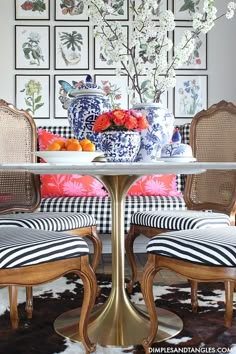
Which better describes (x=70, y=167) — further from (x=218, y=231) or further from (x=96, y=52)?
(x=96, y=52)

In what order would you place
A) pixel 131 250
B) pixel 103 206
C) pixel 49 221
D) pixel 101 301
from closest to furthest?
pixel 49 221 < pixel 101 301 < pixel 131 250 < pixel 103 206

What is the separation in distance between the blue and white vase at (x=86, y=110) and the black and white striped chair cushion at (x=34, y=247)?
0.52 m

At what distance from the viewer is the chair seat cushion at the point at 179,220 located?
2.01 m

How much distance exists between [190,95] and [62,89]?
1206 millimetres

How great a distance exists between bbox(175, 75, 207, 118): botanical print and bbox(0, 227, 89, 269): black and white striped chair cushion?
9.15ft

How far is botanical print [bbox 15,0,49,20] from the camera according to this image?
3969mm

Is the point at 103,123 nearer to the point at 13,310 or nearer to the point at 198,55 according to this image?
the point at 13,310

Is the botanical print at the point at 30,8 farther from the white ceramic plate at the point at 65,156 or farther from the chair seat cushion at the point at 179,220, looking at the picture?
the white ceramic plate at the point at 65,156

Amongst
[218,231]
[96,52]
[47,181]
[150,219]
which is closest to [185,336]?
[218,231]

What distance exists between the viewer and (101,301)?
7.12 feet

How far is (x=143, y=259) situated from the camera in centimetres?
320

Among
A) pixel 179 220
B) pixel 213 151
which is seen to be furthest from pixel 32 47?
pixel 179 220

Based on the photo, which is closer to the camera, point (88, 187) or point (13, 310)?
point (13, 310)

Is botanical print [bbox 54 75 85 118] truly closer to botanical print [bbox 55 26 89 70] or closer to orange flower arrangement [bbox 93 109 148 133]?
botanical print [bbox 55 26 89 70]
